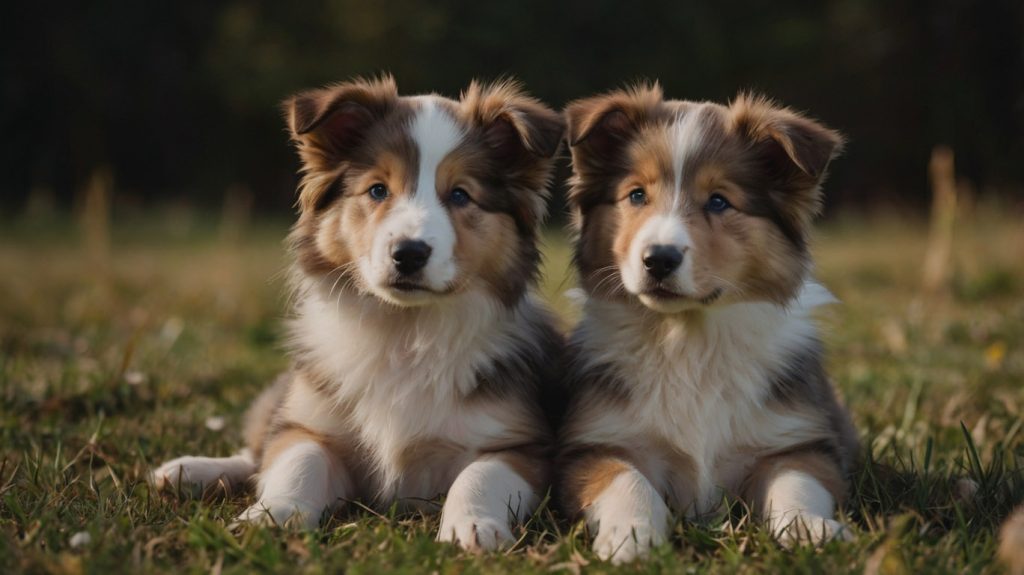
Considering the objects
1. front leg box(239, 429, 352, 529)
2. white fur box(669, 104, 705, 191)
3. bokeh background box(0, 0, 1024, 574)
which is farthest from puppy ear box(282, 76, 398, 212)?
white fur box(669, 104, 705, 191)

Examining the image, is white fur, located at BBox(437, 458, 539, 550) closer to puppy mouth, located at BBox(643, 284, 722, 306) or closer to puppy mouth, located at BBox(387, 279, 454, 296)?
puppy mouth, located at BBox(387, 279, 454, 296)

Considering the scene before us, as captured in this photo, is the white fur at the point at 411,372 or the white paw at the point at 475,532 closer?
the white paw at the point at 475,532

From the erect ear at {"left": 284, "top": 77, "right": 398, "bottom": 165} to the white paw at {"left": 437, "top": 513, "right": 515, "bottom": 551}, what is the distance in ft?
5.18

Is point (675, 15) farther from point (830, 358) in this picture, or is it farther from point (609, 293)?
point (609, 293)

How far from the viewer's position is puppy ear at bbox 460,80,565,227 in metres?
3.99

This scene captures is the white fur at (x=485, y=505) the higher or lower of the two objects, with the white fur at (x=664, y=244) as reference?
lower

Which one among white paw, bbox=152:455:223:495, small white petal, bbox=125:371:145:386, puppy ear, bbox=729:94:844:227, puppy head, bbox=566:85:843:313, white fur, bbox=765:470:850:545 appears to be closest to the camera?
white fur, bbox=765:470:850:545

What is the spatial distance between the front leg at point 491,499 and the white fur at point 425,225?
669 mm

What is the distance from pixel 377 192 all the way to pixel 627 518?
158 cm

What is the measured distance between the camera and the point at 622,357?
404cm

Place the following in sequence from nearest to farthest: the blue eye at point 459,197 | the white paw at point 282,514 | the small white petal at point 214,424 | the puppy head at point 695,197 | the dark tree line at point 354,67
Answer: the white paw at point 282,514, the puppy head at point 695,197, the blue eye at point 459,197, the small white petal at point 214,424, the dark tree line at point 354,67

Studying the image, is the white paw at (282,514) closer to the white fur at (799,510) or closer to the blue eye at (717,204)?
the white fur at (799,510)

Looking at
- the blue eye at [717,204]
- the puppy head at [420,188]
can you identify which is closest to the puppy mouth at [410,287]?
the puppy head at [420,188]

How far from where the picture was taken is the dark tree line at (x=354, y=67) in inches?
820
